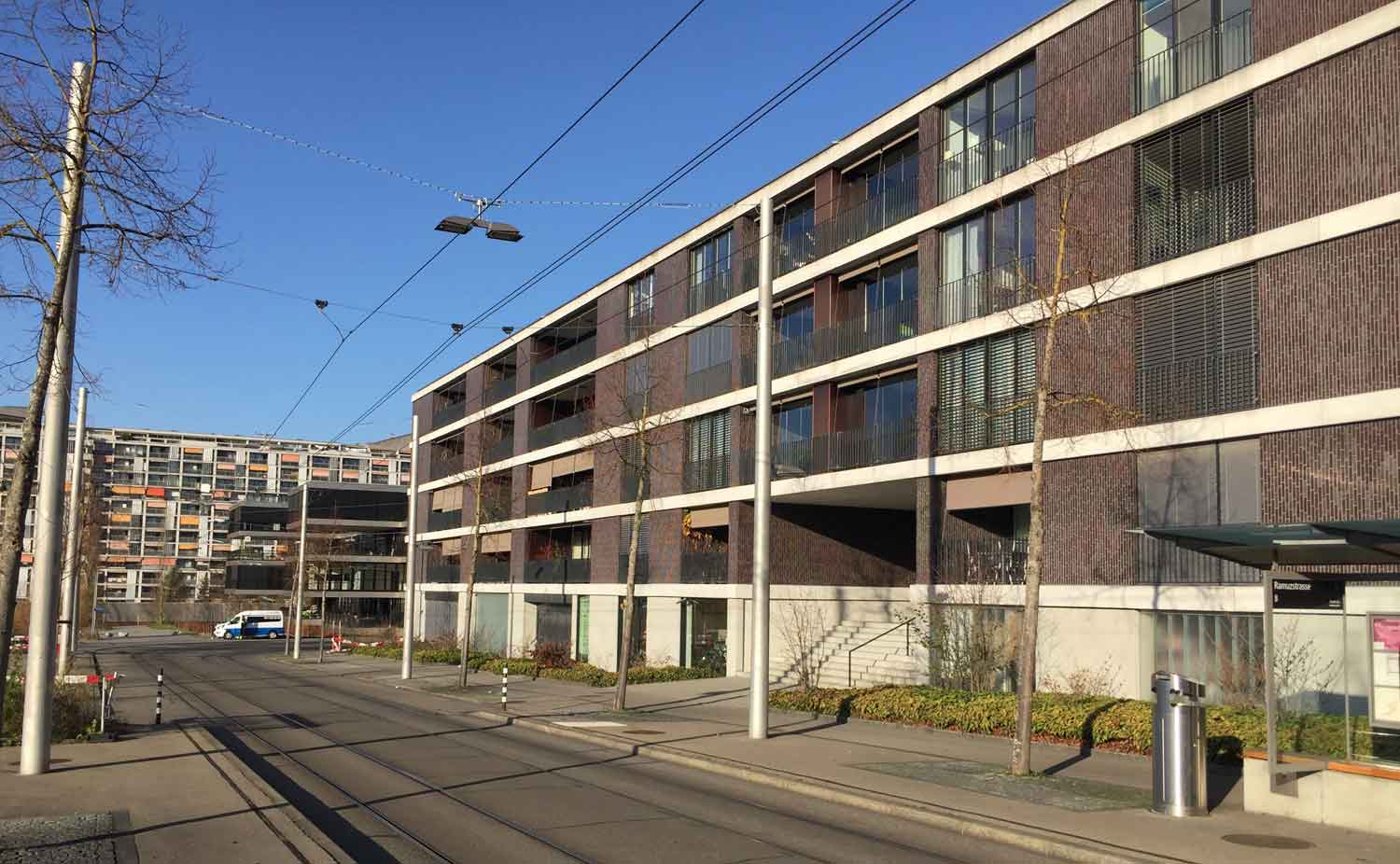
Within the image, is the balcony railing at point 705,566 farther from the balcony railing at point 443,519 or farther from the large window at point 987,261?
the balcony railing at point 443,519

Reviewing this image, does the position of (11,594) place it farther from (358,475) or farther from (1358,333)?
(358,475)

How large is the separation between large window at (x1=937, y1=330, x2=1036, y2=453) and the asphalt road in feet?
39.4

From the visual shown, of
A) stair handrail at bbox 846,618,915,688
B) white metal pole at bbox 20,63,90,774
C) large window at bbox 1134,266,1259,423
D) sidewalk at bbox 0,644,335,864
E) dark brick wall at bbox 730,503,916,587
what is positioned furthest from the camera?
dark brick wall at bbox 730,503,916,587

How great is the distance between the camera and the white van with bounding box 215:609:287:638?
88.3 meters

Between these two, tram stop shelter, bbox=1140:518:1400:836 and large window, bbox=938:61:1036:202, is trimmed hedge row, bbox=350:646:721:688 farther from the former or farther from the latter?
tram stop shelter, bbox=1140:518:1400:836

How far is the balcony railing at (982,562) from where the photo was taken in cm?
2739

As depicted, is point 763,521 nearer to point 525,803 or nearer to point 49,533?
point 525,803

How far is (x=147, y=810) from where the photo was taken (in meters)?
12.7

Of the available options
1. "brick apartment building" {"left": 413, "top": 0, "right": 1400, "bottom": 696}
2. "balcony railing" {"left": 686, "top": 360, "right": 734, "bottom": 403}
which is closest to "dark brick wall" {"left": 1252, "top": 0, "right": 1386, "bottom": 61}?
"brick apartment building" {"left": 413, "top": 0, "right": 1400, "bottom": 696}

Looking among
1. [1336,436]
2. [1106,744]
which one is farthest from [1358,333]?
[1106,744]

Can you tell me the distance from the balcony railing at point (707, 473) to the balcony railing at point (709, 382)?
2.17 metres

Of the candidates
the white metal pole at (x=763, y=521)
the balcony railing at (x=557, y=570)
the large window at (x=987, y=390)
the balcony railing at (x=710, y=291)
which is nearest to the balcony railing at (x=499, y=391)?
the balcony railing at (x=557, y=570)

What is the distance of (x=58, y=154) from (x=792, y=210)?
27.0 m

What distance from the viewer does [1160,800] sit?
1355 centimetres
